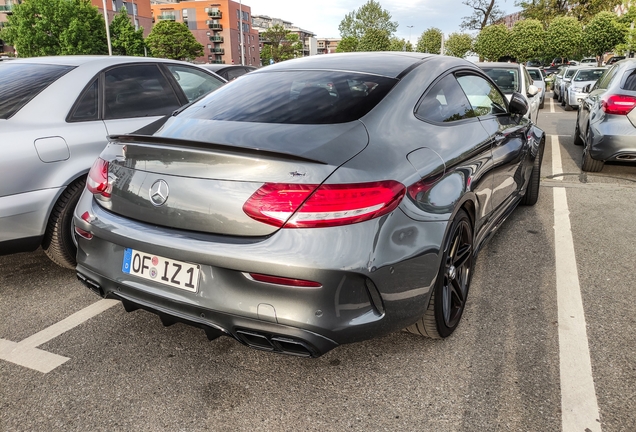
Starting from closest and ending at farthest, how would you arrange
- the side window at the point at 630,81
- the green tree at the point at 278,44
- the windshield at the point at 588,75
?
the side window at the point at 630,81 → the windshield at the point at 588,75 → the green tree at the point at 278,44

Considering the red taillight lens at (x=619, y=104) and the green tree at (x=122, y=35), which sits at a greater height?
the green tree at (x=122, y=35)

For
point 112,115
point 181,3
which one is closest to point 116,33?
point 181,3

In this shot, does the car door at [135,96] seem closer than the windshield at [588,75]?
Yes

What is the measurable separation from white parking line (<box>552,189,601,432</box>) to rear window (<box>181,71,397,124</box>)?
158cm

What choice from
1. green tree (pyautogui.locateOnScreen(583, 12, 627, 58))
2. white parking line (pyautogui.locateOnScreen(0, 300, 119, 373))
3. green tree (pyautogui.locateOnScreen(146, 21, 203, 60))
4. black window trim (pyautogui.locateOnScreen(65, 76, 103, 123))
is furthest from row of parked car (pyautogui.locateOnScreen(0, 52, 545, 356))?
green tree (pyautogui.locateOnScreen(146, 21, 203, 60))

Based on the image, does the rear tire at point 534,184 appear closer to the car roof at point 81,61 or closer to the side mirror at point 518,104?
the side mirror at point 518,104

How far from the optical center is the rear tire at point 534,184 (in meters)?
5.20

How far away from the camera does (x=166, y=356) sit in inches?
105

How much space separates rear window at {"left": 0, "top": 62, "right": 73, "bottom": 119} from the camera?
11.3 feet

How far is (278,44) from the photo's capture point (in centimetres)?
12925

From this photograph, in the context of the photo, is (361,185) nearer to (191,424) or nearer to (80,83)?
(191,424)

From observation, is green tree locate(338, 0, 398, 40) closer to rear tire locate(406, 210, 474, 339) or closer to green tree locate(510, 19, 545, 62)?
green tree locate(510, 19, 545, 62)

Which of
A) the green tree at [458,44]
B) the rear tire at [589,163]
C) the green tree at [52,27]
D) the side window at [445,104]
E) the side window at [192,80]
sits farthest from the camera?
the green tree at [458,44]

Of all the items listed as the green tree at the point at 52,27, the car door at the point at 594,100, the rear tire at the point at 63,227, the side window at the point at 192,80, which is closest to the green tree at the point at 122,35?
the green tree at the point at 52,27
